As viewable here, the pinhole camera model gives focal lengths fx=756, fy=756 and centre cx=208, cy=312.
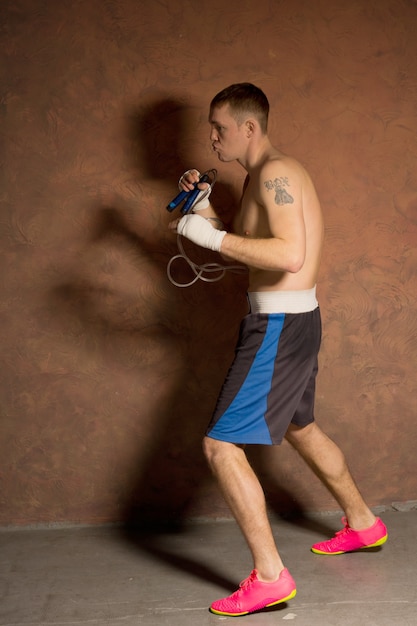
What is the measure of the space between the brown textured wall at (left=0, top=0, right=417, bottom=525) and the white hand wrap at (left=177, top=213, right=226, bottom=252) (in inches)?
25.6

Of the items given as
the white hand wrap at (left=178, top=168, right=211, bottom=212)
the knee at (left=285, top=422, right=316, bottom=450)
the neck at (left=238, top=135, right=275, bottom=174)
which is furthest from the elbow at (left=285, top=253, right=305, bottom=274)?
the knee at (left=285, top=422, right=316, bottom=450)

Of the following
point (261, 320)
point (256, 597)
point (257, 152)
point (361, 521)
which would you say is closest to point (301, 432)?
point (361, 521)

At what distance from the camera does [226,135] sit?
8.14 feet

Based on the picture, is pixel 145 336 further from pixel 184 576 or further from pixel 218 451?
pixel 184 576

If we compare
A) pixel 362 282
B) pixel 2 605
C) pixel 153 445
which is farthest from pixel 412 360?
pixel 2 605

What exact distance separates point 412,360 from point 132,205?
4.28 ft

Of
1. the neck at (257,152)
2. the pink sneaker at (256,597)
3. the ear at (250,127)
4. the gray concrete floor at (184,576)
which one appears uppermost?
the ear at (250,127)

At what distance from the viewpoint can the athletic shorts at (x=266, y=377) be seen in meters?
2.34

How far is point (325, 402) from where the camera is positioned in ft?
10.1

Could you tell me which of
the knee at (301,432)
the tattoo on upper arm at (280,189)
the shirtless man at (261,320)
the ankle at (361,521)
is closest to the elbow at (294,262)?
the shirtless man at (261,320)

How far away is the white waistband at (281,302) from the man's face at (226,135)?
472 millimetres

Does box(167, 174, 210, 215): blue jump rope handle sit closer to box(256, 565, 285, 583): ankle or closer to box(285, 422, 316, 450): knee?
box(285, 422, 316, 450): knee

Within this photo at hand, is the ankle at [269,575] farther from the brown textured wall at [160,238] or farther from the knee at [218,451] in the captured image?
the brown textured wall at [160,238]

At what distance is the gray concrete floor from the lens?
226 cm
